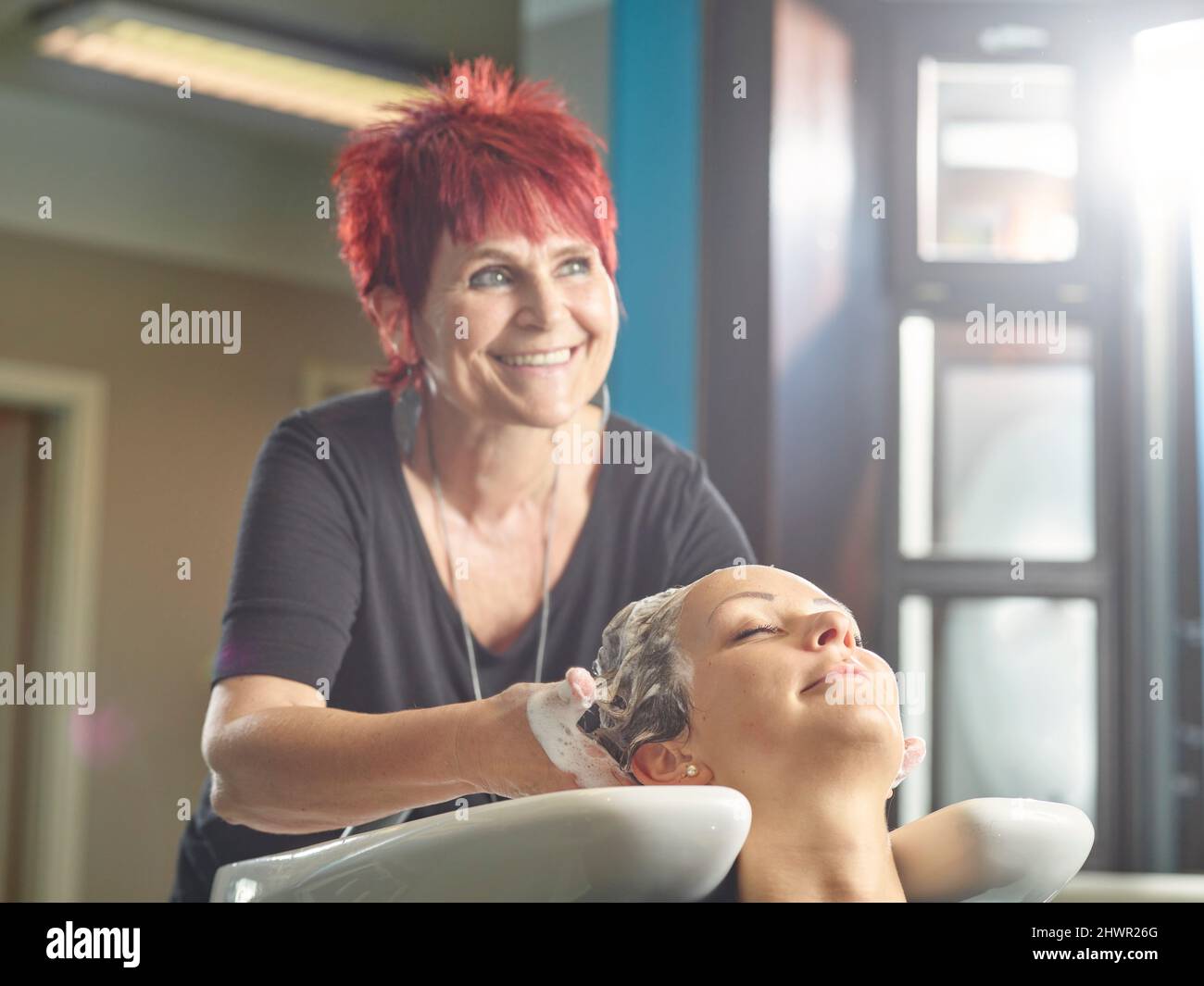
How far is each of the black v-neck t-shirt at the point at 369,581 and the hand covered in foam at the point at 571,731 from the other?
0.71 feet

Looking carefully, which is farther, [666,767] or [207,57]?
[207,57]

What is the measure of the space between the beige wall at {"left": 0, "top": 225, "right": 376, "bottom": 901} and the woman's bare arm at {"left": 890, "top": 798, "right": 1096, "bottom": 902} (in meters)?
0.66

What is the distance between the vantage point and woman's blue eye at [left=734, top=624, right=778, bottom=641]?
97 centimetres

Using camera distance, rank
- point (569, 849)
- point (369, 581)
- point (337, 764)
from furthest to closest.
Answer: point (369, 581)
point (337, 764)
point (569, 849)

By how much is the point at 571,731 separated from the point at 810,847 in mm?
189

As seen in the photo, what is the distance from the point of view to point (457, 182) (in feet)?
4.09

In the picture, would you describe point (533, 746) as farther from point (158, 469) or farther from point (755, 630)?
point (158, 469)

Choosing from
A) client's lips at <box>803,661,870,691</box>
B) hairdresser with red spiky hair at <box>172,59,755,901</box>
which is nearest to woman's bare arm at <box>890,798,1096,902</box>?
client's lips at <box>803,661,870,691</box>

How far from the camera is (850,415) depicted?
1.82 m

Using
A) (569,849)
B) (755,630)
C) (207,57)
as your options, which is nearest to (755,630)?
(755,630)

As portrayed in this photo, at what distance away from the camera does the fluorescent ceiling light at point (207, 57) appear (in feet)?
5.14

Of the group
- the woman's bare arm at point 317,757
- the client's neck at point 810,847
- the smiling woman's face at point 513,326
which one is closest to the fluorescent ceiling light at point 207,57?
the smiling woman's face at point 513,326

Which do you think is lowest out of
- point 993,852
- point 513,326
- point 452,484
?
point 993,852
